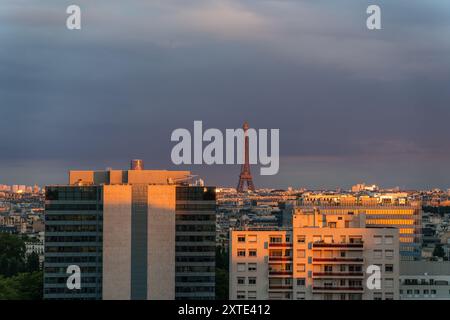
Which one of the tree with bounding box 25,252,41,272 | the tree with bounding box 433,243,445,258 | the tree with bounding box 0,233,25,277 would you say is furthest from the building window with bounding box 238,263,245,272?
the tree with bounding box 433,243,445,258

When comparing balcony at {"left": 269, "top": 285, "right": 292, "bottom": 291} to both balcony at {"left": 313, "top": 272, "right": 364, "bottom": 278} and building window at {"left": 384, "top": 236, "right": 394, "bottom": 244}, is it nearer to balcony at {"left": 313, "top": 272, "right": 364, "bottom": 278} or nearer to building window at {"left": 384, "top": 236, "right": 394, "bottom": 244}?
balcony at {"left": 313, "top": 272, "right": 364, "bottom": 278}

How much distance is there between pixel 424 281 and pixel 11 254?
28.8m

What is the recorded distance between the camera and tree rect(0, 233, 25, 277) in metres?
53.5

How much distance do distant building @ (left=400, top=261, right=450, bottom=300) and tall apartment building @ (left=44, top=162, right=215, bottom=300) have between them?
31.2 feet

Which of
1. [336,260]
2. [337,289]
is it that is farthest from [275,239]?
[337,289]

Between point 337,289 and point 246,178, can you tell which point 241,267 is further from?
point 246,178

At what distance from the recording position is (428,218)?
7656cm
